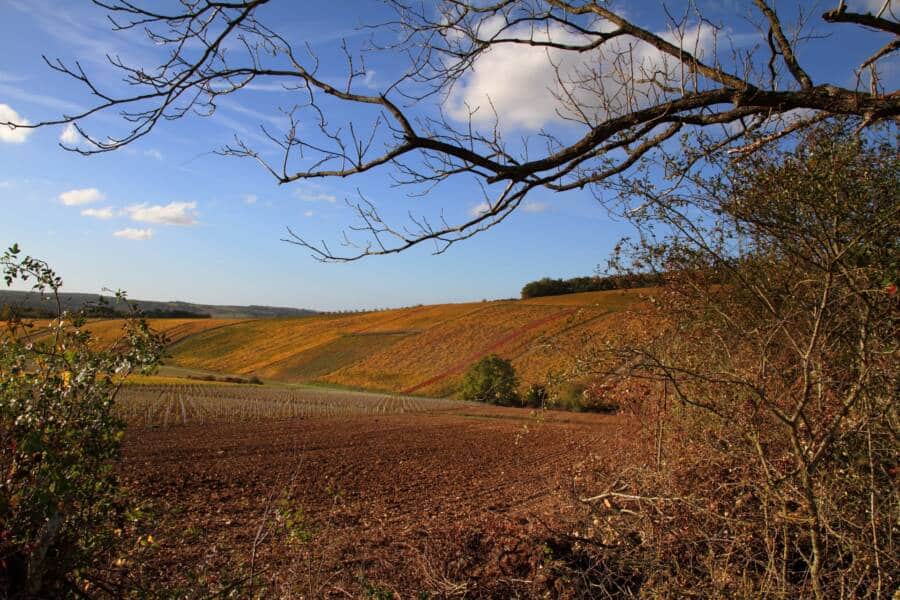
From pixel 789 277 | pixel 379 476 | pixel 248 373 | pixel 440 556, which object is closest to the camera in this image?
pixel 789 277

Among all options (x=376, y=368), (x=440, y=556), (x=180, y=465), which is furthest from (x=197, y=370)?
(x=440, y=556)

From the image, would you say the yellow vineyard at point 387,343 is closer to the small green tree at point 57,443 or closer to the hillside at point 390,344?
the hillside at point 390,344

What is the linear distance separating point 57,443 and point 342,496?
31.1 ft

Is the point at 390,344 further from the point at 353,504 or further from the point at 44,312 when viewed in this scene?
the point at 44,312

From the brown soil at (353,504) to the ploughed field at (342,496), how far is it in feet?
0.11

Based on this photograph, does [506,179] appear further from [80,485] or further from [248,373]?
[248,373]

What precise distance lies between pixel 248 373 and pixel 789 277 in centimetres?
6295

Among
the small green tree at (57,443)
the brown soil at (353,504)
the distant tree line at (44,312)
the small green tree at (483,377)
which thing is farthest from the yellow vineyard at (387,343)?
the small green tree at (57,443)

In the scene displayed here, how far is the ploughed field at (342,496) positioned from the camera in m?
4.93

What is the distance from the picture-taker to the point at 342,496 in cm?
1205

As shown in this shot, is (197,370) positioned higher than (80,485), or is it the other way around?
(80,485)

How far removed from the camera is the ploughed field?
4.93 m

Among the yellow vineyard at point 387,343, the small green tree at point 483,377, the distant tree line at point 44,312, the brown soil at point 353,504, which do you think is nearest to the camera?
the distant tree line at point 44,312

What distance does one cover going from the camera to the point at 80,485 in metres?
3.17
